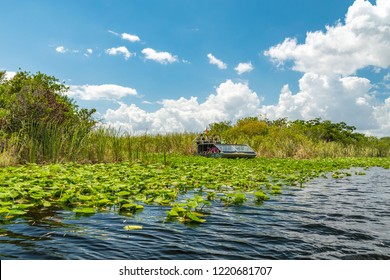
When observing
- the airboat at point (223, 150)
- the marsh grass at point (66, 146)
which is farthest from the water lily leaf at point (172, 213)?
the airboat at point (223, 150)

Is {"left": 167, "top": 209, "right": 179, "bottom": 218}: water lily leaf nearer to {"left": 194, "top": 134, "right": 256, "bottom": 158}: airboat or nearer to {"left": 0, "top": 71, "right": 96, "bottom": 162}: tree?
{"left": 0, "top": 71, "right": 96, "bottom": 162}: tree

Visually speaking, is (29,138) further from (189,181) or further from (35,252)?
(35,252)

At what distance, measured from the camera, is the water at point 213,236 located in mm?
4117

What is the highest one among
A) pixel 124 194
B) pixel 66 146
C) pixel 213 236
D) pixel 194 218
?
pixel 66 146

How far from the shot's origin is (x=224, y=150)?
23297 mm

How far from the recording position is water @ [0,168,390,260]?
4.12 meters

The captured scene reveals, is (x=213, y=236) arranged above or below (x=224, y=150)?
below

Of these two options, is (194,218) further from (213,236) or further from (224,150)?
(224,150)

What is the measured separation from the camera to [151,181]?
8805mm

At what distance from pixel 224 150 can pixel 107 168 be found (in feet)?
41.3

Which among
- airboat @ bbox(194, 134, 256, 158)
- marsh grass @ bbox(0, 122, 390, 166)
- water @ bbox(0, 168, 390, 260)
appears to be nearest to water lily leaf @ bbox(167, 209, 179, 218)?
water @ bbox(0, 168, 390, 260)

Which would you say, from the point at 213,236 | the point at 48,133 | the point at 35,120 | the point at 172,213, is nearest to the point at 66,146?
the point at 48,133

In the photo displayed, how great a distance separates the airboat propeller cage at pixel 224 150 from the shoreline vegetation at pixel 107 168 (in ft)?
4.28

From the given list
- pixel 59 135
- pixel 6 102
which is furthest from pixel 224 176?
pixel 6 102
